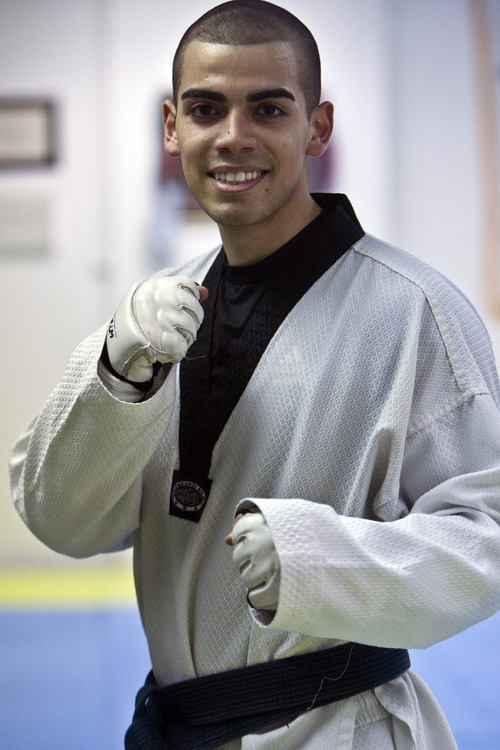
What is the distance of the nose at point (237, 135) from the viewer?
4.18 feet

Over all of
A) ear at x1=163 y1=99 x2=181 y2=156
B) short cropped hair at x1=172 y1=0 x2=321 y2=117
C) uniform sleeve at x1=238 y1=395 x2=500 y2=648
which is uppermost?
short cropped hair at x1=172 y1=0 x2=321 y2=117

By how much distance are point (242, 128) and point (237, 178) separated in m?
0.07

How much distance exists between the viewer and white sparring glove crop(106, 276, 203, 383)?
1162mm

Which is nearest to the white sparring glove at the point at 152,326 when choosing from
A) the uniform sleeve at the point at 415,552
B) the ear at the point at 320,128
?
the uniform sleeve at the point at 415,552

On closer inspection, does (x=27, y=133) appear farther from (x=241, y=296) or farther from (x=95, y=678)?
(x=241, y=296)

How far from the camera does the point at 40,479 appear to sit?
1.32 m

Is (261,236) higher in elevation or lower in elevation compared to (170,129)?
lower

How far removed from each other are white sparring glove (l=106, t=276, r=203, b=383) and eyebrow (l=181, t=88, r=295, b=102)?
11.1 inches

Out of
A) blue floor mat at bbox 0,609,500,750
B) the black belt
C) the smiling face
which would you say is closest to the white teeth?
the smiling face

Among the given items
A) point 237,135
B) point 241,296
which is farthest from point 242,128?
point 241,296

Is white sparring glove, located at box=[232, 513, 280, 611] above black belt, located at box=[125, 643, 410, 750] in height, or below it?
above

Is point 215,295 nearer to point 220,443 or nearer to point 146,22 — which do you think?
point 220,443

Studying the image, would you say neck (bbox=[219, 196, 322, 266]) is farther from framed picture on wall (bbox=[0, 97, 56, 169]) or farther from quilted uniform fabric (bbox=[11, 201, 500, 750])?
framed picture on wall (bbox=[0, 97, 56, 169])

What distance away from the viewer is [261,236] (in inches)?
54.6
